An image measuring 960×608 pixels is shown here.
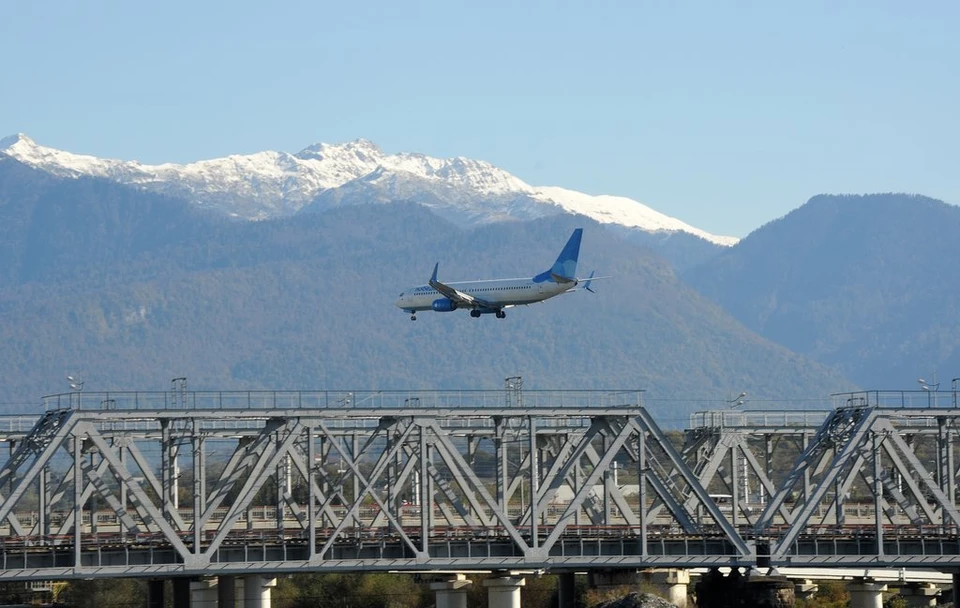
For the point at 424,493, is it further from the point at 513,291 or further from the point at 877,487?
the point at 513,291

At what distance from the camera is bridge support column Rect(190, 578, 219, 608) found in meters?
115

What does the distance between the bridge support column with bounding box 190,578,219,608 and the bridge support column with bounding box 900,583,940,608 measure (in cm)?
4391

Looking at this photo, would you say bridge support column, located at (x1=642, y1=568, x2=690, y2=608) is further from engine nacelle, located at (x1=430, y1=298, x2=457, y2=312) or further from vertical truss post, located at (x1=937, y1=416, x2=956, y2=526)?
engine nacelle, located at (x1=430, y1=298, x2=457, y2=312)

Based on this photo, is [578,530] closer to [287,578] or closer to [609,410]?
[609,410]

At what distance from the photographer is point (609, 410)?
102 metres

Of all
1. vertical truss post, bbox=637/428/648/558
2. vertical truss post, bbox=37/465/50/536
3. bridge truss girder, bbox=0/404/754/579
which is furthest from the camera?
vertical truss post, bbox=37/465/50/536

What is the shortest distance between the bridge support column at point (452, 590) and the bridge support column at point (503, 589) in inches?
315

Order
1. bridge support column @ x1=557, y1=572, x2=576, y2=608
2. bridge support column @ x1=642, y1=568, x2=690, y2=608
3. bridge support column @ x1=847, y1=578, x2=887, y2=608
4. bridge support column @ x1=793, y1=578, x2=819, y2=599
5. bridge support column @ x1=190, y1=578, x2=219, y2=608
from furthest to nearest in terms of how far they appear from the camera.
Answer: bridge support column @ x1=793, y1=578, x2=819, y2=599 → bridge support column @ x1=642, y1=568, x2=690, y2=608 → bridge support column @ x1=557, y1=572, x2=576, y2=608 → bridge support column @ x1=847, y1=578, x2=887, y2=608 → bridge support column @ x1=190, y1=578, x2=219, y2=608

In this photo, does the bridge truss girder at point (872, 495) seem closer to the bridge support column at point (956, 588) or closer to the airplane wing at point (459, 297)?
the bridge support column at point (956, 588)

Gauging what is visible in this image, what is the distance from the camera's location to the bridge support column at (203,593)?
115 m

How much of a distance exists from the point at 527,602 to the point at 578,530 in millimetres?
30725

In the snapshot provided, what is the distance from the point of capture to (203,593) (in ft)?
381

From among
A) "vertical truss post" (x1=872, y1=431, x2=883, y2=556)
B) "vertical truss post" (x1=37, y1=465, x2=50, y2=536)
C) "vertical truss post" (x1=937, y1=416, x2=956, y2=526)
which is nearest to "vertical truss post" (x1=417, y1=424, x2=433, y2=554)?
"vertical truss post" (x1=37, y1=465, x2=50, y2=536)

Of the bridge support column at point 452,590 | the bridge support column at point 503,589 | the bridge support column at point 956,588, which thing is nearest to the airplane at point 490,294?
the bridge support column at point 452,590
